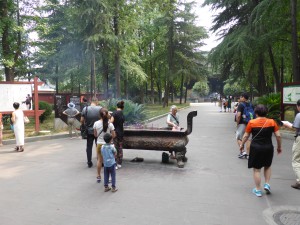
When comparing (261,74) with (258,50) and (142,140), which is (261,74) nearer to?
(258,50)

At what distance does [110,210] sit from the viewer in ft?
15.0

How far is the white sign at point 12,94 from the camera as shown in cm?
1218

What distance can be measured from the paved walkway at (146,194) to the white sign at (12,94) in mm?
4367

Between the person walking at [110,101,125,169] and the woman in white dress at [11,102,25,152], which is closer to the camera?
the person walking at [110,101,125,169]

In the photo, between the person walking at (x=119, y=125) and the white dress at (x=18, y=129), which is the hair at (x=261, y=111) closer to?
the person walking at (x=119, y=125)

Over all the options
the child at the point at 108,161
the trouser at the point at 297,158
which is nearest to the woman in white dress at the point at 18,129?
the child at the point at 108,161

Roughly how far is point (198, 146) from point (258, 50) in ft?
33.7

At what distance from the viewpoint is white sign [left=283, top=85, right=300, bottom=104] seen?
12952mm

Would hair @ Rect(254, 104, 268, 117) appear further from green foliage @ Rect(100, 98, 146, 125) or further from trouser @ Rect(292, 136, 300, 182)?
green foliage @ Rect(100, 98, 146, 125)

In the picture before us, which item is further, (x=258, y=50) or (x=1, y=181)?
(x=258, y=50)

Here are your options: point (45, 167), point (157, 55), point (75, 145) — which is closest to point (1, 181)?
point (45, 167)

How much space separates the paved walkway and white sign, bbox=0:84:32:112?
4367mm

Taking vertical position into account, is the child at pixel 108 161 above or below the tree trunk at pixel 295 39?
below

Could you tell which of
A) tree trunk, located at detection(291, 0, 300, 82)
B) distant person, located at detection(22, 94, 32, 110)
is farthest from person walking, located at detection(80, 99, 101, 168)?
tree trunk, located at detection(291, 0, 300, 82)
